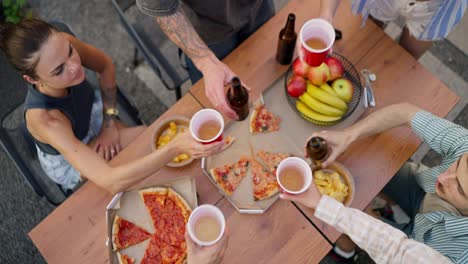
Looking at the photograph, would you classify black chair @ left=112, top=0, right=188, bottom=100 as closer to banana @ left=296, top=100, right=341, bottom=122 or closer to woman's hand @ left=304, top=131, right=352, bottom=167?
banana @ left=296, top=100, right=341, bottom=122

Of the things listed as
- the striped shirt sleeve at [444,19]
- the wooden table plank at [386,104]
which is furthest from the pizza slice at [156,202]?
the striped shirt sleeve at [444,19]

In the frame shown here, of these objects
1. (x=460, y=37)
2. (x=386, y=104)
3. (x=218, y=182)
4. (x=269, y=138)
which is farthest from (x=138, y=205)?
(x=460, y=37)

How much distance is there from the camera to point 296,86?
85.4 inches

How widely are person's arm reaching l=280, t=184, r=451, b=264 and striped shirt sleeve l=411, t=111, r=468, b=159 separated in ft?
1.77

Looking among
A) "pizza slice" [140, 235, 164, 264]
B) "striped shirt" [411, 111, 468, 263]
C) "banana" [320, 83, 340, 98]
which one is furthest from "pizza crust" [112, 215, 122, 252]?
"striped shirt" [411, 111, 468, 263]

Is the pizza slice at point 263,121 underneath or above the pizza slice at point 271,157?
above

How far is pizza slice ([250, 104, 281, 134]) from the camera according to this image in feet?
7.24

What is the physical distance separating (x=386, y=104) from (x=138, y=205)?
1.55 m

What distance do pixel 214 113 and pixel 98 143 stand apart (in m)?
1.03

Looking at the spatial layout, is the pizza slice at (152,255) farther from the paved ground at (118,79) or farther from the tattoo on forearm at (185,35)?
the paved ground at (118,79)

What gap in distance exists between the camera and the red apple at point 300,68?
216 cm

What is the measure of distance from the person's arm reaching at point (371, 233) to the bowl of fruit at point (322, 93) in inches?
18.6

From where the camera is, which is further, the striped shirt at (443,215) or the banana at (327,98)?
the banana at (327,98)

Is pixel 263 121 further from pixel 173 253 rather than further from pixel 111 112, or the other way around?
pixel 111 112
